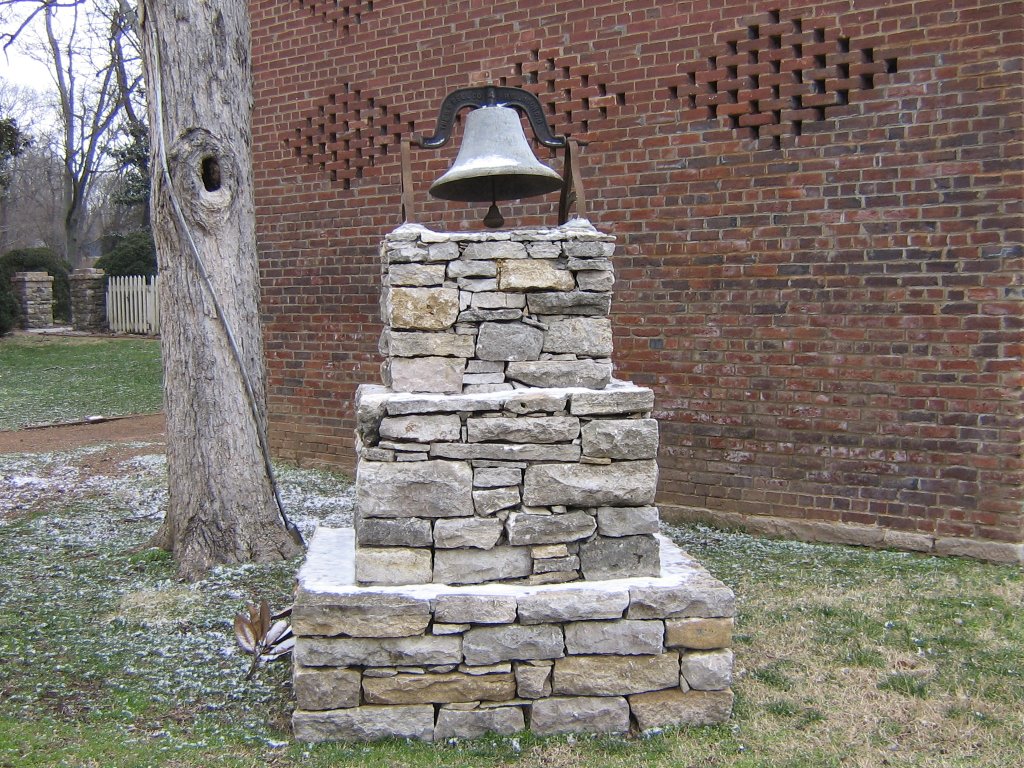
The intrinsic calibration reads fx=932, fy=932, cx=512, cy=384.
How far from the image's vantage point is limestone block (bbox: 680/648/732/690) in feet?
11.3

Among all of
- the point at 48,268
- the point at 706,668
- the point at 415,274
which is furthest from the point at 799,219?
the point at 48,268

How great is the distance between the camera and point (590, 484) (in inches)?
137

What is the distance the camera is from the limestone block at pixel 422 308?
11.4ft

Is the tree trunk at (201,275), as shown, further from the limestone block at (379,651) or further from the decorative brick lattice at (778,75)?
the decorative brick lattice at (778,75)

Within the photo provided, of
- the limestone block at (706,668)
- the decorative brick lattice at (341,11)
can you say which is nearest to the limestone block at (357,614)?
the limestone block at (706,668)

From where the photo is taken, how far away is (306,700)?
3318 millimetres

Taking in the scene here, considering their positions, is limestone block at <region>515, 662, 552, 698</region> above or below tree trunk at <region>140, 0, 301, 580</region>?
below

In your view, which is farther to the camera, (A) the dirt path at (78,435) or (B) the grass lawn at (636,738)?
(A) the dirt path at (78,435)

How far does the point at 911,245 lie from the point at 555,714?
11.5 feet

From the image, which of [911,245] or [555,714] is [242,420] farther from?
[911,245]

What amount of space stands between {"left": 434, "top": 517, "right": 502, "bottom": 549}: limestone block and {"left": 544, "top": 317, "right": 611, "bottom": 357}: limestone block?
2.30ft

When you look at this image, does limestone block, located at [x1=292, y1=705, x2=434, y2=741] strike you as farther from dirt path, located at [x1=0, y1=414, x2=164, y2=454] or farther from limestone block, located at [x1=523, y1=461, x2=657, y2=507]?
dirt path, located at [x1=0, y1=414, x2=164, y2=454]

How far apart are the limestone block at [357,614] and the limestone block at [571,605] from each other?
370 mm

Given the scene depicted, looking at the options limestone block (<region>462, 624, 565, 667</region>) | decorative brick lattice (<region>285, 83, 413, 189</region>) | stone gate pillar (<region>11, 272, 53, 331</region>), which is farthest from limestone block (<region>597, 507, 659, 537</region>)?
stone gate pillar (<region>11, 272, 53, 331</region>)
